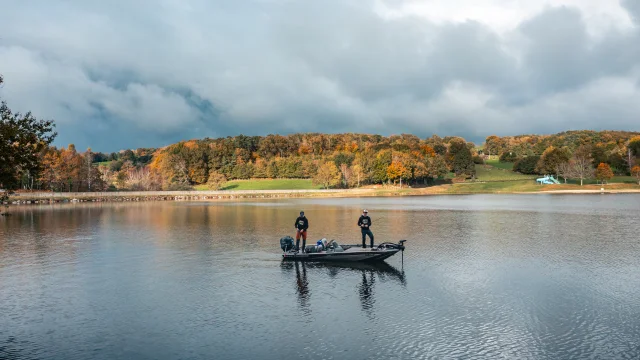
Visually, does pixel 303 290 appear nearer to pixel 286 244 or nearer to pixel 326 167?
pixel 286 244

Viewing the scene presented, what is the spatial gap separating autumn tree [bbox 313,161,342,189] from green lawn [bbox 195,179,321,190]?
1229 centimetres

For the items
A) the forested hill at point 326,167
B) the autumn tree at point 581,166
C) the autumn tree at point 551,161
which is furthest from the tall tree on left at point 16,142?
the autumn tree at point 551,161

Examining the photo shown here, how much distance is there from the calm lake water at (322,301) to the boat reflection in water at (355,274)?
0.35ft

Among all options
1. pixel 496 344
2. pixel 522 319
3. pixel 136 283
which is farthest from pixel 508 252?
pixel 136 283

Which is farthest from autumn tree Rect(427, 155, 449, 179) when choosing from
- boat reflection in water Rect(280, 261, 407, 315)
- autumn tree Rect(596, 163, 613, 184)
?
boat reflection in water Rect(280, 261, 407, 315)

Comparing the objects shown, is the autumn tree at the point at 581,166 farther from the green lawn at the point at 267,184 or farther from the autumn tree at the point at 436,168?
the green lawn at the point at 267,184

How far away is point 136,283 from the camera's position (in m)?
24.0

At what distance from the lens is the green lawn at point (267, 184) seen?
588 feet

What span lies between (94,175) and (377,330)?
516 ft

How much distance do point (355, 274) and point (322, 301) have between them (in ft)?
18.4

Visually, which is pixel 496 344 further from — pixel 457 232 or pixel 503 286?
pixel 457 232

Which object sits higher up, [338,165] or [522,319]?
[338,165]

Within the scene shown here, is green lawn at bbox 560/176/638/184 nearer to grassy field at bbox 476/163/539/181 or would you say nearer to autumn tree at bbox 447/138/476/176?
grassy field at bbox 476/163/539/181

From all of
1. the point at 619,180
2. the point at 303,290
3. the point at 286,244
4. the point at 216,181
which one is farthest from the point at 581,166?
the point at 303,290
